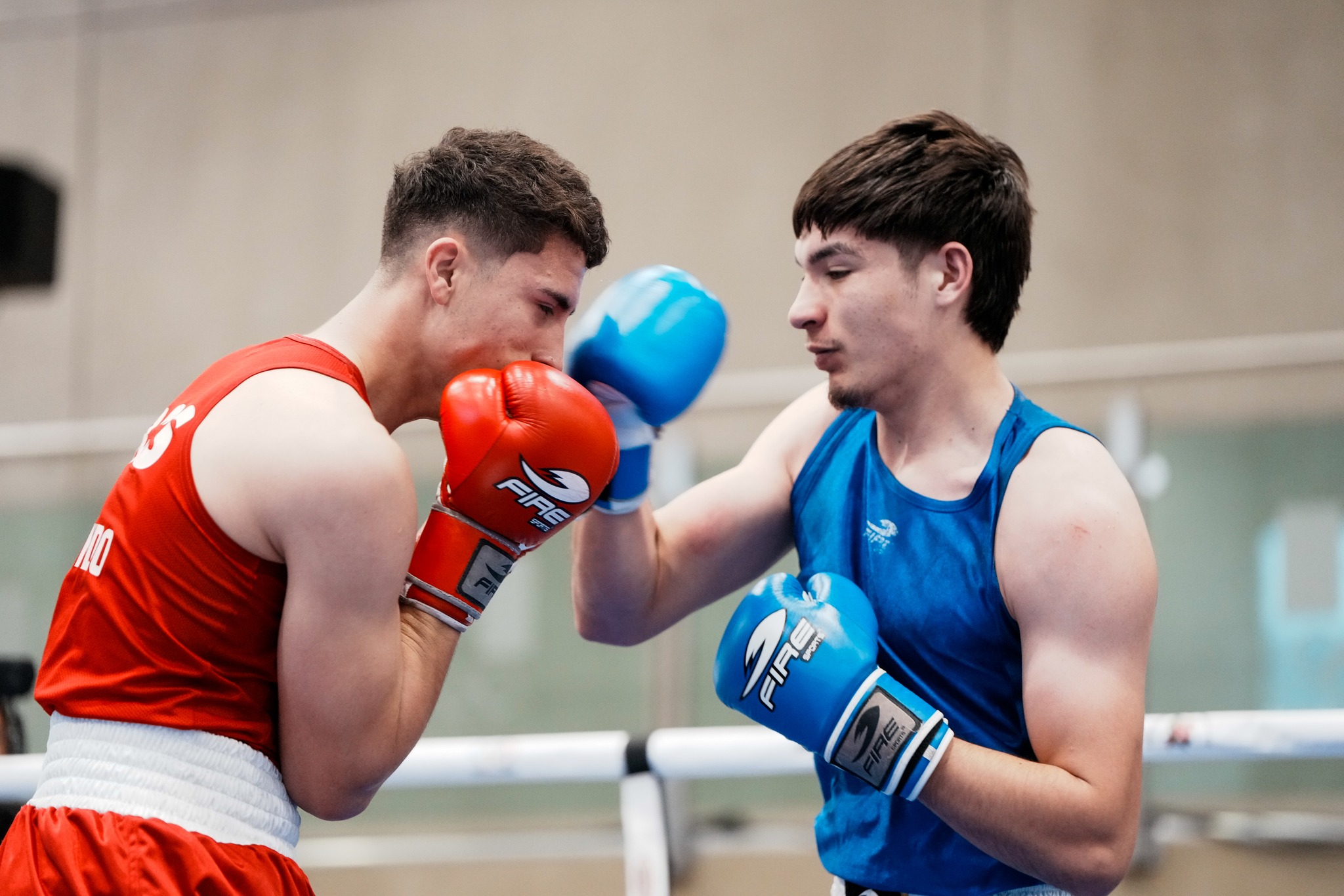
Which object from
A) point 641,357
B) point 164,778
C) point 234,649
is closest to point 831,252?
point 641,357

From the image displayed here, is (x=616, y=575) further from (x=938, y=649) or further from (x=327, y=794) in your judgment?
(x=327, y=794)

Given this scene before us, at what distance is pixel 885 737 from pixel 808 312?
2.06 ft

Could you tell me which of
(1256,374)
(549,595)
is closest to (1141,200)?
(1256,374)

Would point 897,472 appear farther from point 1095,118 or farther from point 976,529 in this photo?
point 1095,118

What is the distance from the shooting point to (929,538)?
1.77 m

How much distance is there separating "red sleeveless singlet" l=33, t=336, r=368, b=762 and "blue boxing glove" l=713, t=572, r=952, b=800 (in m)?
0.62

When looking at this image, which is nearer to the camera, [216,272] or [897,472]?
[897,472]

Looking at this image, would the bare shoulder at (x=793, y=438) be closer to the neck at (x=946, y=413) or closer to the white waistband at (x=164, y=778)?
the neck at (x=946, y=413)

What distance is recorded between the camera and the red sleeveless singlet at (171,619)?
56.9 inches

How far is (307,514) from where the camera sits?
1403 mm

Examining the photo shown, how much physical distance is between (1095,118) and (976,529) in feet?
13.4

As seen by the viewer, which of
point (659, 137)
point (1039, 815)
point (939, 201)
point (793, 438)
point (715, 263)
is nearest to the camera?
point (1039, 815)

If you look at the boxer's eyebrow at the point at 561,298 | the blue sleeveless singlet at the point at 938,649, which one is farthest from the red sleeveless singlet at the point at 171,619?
the blue sleeveless singlet at the point at 938,649

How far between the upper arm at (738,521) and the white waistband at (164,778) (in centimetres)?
77
